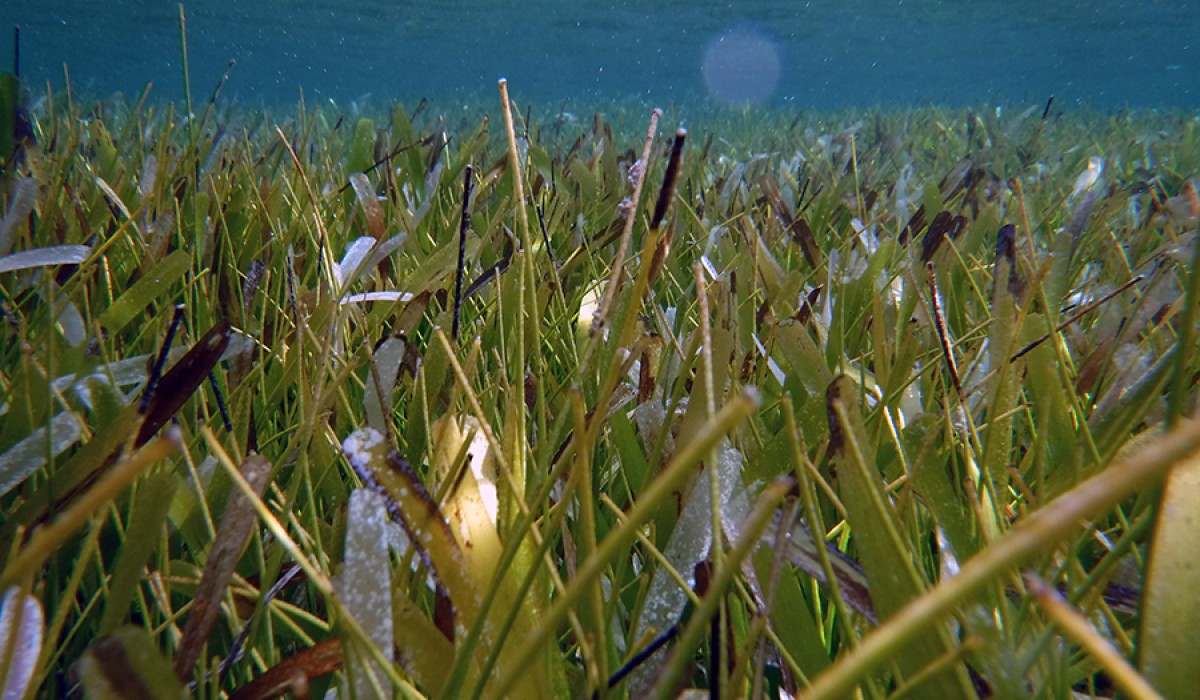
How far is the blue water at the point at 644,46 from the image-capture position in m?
31.6

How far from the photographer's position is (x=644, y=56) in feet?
157

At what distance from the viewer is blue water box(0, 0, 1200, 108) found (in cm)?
3161

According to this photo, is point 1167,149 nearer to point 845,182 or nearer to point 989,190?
point 989,190

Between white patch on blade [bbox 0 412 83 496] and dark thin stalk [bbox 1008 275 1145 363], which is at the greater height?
dark thin stalk [bbox 1008 275 1145 363]

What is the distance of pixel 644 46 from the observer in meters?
43.3

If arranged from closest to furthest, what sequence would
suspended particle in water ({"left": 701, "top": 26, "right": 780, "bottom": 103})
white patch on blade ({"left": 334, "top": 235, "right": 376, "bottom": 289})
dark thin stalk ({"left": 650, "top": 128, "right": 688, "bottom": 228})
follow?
1. dark thin stalk ({"left": 650, "top": 128, "right": 688, "bottom": 228})
2. white patch on blade ({"left": 334, "top": 235, "right": 376, "bottom": 289})
3. suspended particle in water ({"left": 701, "top": 26, "right": 780, "bottom": 103})

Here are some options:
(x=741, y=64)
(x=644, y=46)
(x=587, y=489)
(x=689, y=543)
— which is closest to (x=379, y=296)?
(x=689, y=543)

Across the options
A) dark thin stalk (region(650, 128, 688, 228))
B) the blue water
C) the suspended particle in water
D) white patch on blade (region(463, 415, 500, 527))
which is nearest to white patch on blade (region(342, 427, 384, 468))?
white patch on blade (region(463, 415, 500, 527))

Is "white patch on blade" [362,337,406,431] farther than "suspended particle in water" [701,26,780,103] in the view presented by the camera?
No

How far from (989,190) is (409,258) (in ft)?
7.06

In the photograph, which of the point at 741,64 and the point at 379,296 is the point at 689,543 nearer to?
the point at 379,296

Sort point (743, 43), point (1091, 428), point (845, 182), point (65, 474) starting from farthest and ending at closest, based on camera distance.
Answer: point (743, 43), point (845, 182), point (1091, 428), point (65, 474)

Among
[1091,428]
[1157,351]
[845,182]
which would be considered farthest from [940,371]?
[845,182]

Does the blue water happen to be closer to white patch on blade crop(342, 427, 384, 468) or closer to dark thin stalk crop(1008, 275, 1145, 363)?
dark thin stalk crop(1008, 275, 1145, 363)
